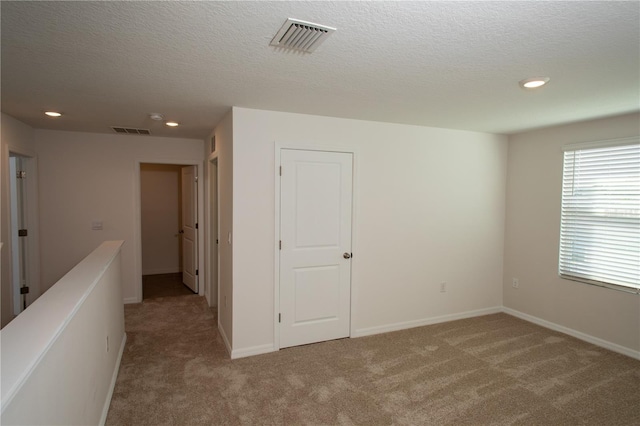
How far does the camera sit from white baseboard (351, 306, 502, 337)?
3859 millimetres

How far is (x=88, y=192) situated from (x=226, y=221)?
2.43m

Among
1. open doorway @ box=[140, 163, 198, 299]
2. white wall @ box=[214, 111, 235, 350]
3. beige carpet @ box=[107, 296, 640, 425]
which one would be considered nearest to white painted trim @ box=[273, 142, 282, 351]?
beige carpet @ box=[107, 296, 640, 425]

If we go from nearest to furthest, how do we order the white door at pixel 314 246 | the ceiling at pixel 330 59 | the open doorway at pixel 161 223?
the ceiling at pixel 330 59 → the white door at pixel 314 246 → the open doorway at pixel 161 223

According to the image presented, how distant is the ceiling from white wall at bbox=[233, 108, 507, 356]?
1.25ft

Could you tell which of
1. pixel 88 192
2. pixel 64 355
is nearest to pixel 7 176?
pixel 88 192

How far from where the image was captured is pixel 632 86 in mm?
2496

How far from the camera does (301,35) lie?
5.64 feet

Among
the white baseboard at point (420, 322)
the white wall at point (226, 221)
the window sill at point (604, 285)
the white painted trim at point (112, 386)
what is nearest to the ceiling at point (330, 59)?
the white wall at point (226, 221)

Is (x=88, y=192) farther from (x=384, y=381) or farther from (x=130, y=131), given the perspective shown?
(x=384, y=381)

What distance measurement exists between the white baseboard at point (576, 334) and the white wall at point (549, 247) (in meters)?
0.03

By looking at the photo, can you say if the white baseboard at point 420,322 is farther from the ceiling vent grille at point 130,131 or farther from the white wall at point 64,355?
the ceiling vent grille at point 130,131

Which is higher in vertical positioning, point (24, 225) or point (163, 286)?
point (24, 225)

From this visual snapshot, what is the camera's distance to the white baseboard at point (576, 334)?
3.42 meters

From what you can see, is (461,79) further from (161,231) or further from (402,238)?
(161,231)
